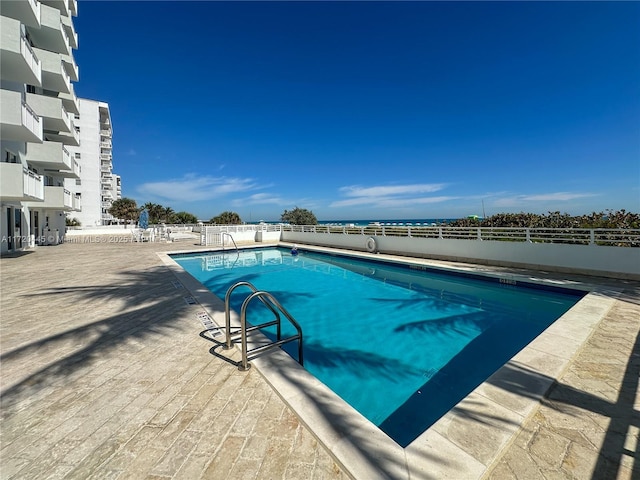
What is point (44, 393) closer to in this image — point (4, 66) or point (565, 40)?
point (4, 66)

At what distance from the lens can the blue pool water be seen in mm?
3578

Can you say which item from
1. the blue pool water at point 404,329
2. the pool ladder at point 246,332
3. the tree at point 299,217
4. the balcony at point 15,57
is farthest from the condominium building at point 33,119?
the tree at point 299,217

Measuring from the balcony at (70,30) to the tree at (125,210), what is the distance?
29.9 meters

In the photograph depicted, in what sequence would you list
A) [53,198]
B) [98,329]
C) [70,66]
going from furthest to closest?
[70,66], [53,198], [98,329]

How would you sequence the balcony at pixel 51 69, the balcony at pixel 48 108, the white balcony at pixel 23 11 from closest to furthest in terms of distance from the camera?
the white balcony at pixel 23 11 < the balcony at pixel 48 108 < the balcony at pixel 51 69

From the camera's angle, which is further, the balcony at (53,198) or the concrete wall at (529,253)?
the balcony at (53,198)

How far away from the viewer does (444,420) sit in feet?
7.37

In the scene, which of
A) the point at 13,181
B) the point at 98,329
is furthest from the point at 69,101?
the point at 98,329

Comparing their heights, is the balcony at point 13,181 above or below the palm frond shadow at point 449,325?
above

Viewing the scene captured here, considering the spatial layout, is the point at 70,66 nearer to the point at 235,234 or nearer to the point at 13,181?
the point at 13,181

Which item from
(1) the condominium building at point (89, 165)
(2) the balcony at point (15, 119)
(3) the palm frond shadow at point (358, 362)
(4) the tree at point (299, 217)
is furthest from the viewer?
(1) the condominium building at point (89, 165)

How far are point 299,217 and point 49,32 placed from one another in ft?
89.0

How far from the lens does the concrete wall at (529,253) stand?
25.0 feet

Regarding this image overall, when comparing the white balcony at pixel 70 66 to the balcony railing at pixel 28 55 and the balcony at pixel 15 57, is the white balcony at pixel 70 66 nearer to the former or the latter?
the balcony railing at pixel 28 55
